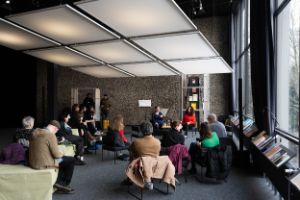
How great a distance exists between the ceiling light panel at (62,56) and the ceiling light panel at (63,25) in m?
0.87

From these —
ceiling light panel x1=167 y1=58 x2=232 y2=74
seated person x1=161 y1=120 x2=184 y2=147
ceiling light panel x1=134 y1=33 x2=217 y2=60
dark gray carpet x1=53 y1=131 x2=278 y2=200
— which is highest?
ceiling light panel x1=134 y1=33 x2=217 y2=60

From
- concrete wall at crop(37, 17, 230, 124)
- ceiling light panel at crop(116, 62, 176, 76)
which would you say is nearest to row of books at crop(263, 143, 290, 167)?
ceiling light panel at crop(116, 62, 176, 76)

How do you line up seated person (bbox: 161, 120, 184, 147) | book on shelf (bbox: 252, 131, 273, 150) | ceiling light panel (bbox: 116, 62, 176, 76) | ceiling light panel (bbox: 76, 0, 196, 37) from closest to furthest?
ceiling light panel (bbox: 76, 0, 196, 37)
book on shelf (bbox: 252, 131, 273, 150)
seated person (bbox: 161, 120, 184, 147)
ceiling light panel (bbox: 116, 62, 176, 76)

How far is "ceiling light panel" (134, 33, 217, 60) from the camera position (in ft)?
17.6

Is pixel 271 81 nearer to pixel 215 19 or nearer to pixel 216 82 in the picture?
pixel 216 82

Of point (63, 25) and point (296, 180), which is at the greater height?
point (63, 25)

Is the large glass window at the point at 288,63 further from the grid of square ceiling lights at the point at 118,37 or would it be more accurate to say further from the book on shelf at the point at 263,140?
the grid of square ceiling lights at the point at 118,37

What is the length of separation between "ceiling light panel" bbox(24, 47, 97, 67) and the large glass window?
16.3 feet

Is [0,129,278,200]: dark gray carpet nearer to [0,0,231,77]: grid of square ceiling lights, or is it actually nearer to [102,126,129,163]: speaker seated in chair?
[102,126,129,163]: speaker seated in chair

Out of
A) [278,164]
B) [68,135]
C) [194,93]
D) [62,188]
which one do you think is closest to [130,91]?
[194,93]

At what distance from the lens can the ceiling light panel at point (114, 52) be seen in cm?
623

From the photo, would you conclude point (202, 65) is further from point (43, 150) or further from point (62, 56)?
point (43, 150)

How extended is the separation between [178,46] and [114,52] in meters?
1.79

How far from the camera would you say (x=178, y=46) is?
233 inches
